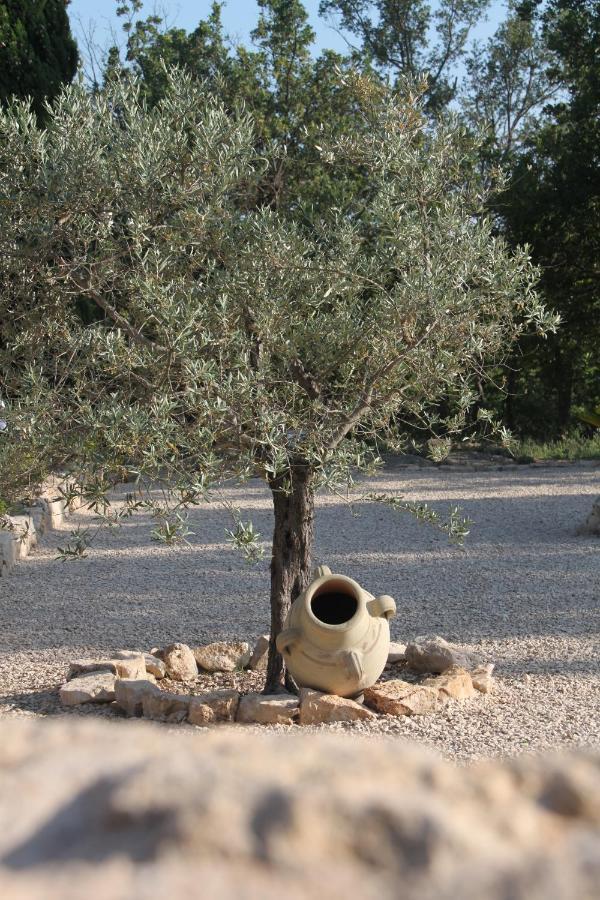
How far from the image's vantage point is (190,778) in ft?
2.31

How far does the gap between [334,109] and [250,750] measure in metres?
20.4

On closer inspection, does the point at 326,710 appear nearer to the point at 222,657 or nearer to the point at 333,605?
the point at 333,605

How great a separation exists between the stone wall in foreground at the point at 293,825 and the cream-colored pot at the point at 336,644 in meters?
3.85

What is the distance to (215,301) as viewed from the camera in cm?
452

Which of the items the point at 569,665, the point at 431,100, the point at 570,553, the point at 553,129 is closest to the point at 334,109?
the point at 553,129

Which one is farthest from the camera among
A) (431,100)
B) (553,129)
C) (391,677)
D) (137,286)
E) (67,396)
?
(431,100)

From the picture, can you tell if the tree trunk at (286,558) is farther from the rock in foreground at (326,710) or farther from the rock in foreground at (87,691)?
the rock in foreground at (87,691)

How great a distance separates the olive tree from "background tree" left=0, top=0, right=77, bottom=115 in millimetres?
8563

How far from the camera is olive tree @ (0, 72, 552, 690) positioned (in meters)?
4.05

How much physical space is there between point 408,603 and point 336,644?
9.20 ft

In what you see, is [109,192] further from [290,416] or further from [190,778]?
[190,778]

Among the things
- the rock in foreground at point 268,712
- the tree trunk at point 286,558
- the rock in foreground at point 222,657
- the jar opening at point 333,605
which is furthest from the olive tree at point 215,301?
the rock in foreground at point 222,657

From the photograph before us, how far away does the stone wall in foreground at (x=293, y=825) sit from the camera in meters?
0.62

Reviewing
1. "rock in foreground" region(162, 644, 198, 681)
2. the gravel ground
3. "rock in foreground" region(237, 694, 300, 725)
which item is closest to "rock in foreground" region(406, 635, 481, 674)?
the gravel ground
